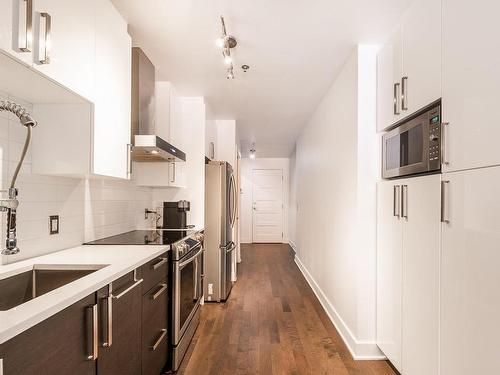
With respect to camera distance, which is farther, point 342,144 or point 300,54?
point 342,144

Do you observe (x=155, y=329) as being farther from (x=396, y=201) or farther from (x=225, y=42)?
(x=225, y=42)

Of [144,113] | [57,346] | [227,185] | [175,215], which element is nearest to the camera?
[57,346]

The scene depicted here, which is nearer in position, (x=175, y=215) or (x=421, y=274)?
(x=421, y=274)

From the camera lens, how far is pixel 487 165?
1.18 meters

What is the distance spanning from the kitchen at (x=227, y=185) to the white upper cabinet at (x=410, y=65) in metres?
0.01

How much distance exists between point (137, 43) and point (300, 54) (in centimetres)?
134

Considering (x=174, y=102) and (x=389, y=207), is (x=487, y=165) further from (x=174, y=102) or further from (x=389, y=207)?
(x=174, y=102)

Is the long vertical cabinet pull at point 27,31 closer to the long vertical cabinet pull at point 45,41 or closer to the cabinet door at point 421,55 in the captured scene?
the long vertical cabinet pull at point 45,41

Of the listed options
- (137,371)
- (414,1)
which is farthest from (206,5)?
(137,371)

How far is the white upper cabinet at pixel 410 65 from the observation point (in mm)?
1543

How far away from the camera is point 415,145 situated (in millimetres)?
1738

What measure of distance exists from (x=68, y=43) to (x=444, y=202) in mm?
1990

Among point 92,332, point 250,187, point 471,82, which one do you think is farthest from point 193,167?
point 250,187

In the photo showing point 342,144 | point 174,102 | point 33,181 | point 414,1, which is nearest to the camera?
point 33,181
